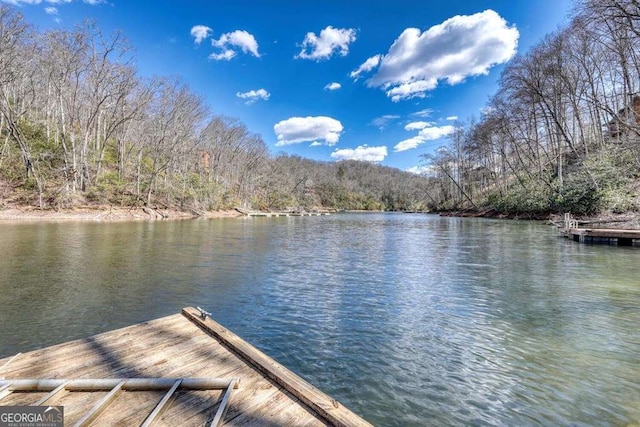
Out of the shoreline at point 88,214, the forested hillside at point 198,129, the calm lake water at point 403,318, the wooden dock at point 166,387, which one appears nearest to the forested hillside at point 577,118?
the forested hillside at point 198,129

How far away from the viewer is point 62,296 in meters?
6.72

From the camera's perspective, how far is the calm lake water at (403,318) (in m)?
3.51

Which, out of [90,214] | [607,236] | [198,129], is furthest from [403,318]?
[198,129]

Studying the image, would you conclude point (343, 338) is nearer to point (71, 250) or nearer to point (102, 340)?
point (102, 340)

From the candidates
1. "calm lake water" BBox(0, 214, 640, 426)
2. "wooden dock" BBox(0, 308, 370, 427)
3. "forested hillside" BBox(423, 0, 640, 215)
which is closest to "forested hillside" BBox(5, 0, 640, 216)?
"forested hillside" BBox(423, 0, 640, 215)

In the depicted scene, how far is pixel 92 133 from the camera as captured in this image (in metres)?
41.9

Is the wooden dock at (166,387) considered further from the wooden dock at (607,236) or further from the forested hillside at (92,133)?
the forested hillside at (92,133)

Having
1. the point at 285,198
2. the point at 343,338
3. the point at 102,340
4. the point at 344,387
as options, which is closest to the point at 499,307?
the point at 343,338

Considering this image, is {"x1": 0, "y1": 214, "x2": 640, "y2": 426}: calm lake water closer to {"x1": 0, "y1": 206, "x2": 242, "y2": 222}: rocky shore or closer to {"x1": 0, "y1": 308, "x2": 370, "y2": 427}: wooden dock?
{"x1": 0, "y1": 308, "x2": 370, "y2": 427}: wooden dock


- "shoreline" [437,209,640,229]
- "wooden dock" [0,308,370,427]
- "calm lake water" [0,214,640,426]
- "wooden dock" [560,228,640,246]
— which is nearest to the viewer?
"wooden dock" [0,308,370,427]

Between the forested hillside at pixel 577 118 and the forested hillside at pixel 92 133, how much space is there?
132 ft

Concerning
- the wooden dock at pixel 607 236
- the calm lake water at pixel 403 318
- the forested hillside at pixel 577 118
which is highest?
the forested hillside at pixel 577 118

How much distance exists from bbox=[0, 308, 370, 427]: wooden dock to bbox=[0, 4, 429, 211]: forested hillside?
108 ft

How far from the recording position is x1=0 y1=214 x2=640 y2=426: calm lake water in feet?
11.5
